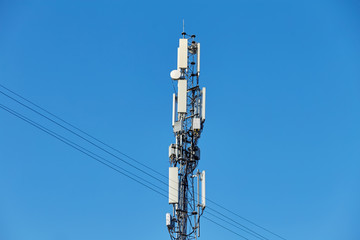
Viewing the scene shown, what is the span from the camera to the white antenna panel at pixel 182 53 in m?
49.2

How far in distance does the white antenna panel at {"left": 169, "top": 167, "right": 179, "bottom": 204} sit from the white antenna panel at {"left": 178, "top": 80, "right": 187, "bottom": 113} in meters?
4.01

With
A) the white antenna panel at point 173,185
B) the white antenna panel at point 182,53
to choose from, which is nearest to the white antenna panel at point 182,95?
the white antenna panel at point 182,53

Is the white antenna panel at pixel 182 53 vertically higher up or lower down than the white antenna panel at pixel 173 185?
higher up

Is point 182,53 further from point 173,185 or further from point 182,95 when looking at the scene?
point 173,185

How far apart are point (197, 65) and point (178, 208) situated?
9900mm

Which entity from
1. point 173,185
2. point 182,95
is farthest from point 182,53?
point 173,185

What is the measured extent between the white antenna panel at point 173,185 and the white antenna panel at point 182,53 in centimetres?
723

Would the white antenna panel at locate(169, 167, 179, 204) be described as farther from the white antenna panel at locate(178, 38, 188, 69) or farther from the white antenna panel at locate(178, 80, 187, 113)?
the white antenna panel at locate(178, 38, 188, 69)

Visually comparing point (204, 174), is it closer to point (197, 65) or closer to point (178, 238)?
point (178, 238)

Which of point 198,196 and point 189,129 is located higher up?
point 189,129

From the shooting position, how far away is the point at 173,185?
4653 cm

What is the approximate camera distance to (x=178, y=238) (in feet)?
151

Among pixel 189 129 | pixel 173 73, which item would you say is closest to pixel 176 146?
pixel 189 129

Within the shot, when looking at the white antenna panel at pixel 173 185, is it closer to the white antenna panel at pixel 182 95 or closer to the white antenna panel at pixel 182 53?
the white antenna panel at pixel 182 95
